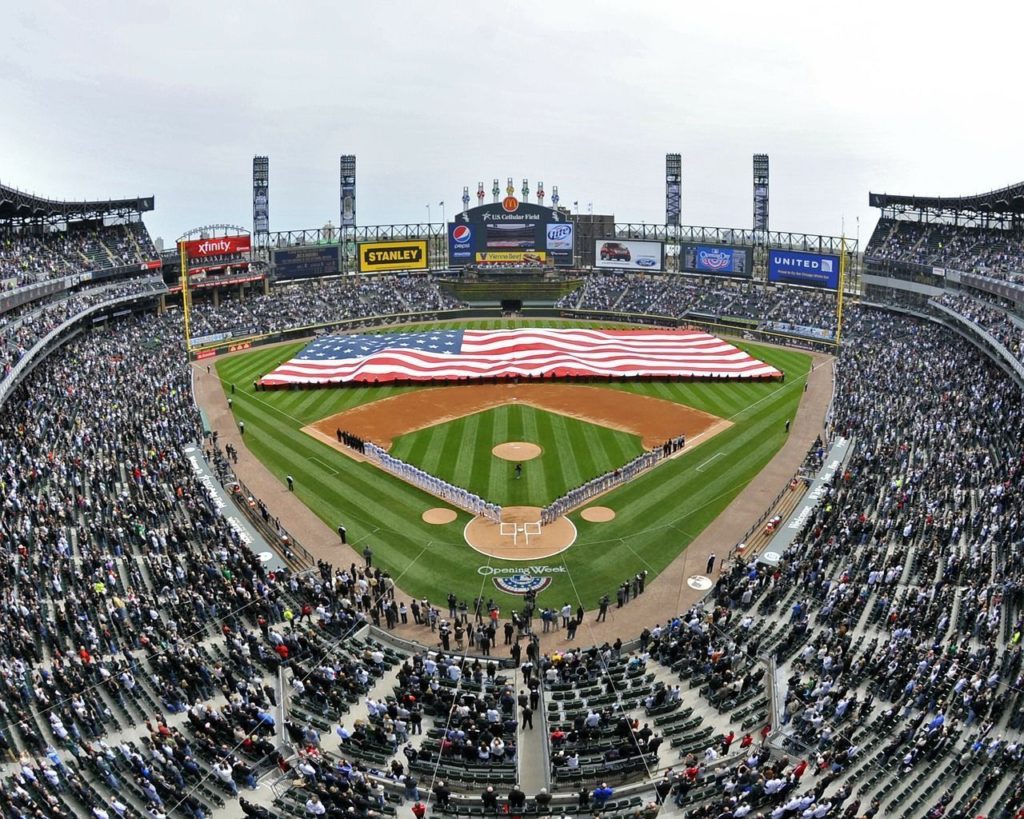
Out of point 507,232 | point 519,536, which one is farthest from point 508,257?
point 519,536

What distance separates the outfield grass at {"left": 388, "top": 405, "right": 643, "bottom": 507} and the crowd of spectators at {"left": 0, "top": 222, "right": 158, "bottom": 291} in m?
35.4

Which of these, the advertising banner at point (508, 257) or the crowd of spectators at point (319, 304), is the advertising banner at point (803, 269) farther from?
the crowd of spectators at point (319, 304)

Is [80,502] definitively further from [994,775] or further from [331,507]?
[994,775]

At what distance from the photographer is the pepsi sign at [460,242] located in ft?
292

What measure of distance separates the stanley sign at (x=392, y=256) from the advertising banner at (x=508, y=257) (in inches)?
313

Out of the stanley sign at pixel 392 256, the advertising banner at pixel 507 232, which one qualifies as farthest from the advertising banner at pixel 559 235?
the stanley sign at pixel 392 256

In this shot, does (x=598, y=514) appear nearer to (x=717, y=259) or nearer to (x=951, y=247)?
(x=951, y=247)

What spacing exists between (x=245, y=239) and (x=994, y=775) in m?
81.7

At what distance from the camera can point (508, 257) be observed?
89000 mm

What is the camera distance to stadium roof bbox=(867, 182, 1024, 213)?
64.8m

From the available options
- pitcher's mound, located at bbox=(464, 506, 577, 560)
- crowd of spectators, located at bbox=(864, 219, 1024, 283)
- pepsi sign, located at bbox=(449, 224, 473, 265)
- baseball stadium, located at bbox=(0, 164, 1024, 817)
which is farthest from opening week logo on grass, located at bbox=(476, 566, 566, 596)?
pepsi sign, located at bbox=(449, 224, 473, 265)

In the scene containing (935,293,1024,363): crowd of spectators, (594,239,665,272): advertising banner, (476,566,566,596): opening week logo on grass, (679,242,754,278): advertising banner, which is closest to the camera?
(476,566,566,596): opening week logo on grass

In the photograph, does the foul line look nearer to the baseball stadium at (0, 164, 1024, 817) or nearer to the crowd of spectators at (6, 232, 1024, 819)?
the baseball stadium at (0, 164, 1024, 817)

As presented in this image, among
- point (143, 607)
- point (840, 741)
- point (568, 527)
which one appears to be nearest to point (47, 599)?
point (143, 607)
